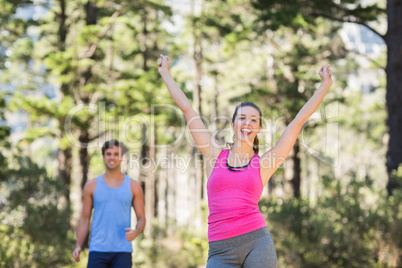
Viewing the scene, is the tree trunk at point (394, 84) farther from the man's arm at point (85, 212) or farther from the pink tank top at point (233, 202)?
the pink tank top at point (233, 202)

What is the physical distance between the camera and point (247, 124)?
323 centimetres

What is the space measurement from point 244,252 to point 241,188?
366 mm

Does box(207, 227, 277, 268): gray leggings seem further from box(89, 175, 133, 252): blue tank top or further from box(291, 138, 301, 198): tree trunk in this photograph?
box(291, 138, 301, 198): tree trunk

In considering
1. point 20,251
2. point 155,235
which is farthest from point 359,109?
point 20,251

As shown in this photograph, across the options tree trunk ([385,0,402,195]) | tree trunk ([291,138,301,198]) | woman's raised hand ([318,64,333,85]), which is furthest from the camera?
tree trunk ([291,138,301,198])

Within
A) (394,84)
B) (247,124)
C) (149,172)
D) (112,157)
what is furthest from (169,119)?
(247,124)

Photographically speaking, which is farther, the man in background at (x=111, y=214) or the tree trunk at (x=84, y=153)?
the tree trunk at (x=84, y=153)

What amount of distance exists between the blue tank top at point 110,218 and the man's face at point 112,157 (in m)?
0.17

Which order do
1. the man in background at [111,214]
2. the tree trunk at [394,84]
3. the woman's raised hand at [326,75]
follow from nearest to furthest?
the woman's raised hand at [326,75] → the man in background at [111,214] → the tree trunk at [394,84]

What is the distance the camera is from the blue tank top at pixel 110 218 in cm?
461

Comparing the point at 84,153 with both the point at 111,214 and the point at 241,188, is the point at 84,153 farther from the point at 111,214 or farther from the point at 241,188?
the point at 241,188

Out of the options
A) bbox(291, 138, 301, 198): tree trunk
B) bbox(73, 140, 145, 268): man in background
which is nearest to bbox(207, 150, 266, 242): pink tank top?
bbox(73, 140, 145, 268): man in background

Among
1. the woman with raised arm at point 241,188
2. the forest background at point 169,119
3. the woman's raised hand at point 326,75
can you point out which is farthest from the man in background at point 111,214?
the forest background at point 169,119

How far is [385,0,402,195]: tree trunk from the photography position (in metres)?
10.1
